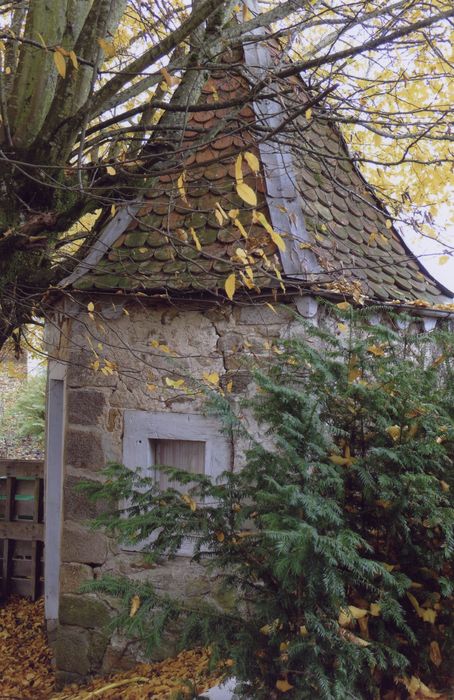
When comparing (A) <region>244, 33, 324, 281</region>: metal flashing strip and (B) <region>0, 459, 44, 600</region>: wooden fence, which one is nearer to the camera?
(A) <region>244, 33, 324, 281</region>: metal flashing strip

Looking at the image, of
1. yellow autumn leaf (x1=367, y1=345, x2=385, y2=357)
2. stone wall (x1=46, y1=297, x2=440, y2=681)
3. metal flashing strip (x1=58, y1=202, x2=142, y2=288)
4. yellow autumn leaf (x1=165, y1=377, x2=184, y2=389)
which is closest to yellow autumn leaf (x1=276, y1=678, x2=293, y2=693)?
yellow autumn leaf (x1=367, y1=345, x2=385, y2=357)

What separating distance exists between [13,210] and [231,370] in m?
1.73

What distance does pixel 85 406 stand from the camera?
4.96m

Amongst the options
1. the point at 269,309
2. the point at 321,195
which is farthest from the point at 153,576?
the point at 321,195

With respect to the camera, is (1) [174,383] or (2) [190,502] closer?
(2) [190,502]

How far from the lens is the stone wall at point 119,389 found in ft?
15.2

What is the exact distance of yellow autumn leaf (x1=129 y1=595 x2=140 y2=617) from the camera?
302cm

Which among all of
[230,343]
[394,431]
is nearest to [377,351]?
[394,431]

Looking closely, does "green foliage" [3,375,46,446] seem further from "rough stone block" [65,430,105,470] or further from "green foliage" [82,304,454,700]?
"green foliage" [82,304,454,700]

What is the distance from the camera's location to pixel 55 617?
237 inches

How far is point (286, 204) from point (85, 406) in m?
2.07

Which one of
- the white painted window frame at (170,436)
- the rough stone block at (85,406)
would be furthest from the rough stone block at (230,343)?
the rough stone block at (85,406)

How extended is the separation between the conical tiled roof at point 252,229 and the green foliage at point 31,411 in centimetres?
639

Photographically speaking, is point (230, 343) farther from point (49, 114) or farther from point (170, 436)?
point (49, 114)
